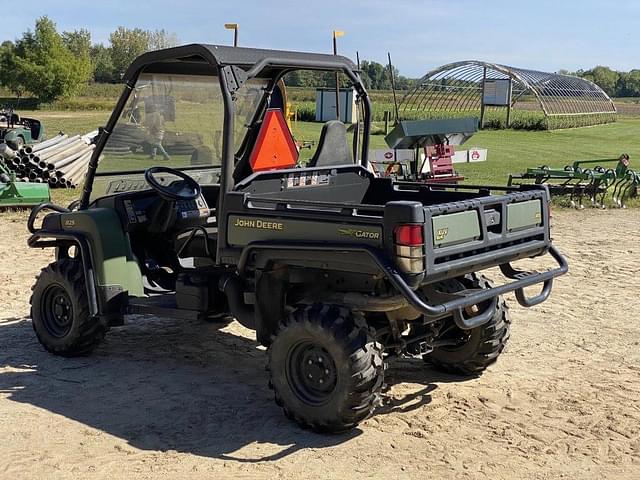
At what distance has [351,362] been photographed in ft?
14.9

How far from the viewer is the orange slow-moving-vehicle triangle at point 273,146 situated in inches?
218

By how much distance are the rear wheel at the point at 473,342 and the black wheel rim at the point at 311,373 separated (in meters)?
1.06

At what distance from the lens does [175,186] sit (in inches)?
226

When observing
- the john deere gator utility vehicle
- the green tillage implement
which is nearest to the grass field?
the green tillage implement

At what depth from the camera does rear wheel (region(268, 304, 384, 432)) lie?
4.56 m

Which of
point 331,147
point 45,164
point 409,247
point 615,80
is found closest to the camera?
point 409,247

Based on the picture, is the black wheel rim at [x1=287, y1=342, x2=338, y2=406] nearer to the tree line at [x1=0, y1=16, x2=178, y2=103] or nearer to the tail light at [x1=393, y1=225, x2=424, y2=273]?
the tail light at [x1=393, y1=225, x2=424, y2=273]

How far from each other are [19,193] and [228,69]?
31.0 feet

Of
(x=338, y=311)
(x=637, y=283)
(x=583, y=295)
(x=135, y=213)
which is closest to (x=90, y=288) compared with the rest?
(x=135, y=213)

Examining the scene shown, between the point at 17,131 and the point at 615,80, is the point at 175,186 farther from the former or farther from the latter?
the point at 615,80

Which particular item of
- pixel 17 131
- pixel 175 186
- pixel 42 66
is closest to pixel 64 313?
pixel 175 186

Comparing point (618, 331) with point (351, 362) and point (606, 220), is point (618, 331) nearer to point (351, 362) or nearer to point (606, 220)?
point (351, 362)

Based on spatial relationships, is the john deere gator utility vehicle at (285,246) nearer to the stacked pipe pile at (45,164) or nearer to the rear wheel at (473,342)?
the rear wheel at (473,342)

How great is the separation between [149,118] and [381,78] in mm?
79275
